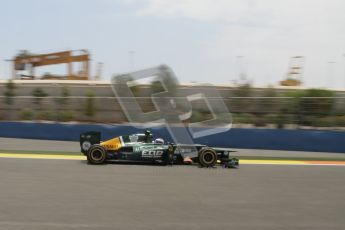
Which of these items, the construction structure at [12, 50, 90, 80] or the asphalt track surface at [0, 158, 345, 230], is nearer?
the asphalt track surface at [0, 158, 345, 230]

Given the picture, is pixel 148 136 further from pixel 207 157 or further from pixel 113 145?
pixel 207 157

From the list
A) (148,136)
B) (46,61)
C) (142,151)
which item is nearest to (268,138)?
(148,136)

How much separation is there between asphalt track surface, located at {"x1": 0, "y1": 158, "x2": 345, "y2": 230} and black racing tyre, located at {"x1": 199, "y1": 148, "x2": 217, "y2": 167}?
0.81 ft

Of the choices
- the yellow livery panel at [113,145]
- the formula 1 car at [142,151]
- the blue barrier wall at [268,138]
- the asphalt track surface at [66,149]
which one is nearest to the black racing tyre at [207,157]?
the formula 1 car at [142,151]

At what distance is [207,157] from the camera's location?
12398 mm

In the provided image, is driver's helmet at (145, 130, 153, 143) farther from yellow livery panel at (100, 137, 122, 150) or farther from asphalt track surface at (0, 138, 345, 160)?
asphalt track surface at (0, 138, 345, 160)

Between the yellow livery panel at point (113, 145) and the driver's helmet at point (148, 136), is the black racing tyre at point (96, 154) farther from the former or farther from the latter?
the driver's helmet at point (148, 136)

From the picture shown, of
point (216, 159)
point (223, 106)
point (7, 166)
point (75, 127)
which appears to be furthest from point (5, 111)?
point (216, 159)

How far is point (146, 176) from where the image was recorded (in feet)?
34.7

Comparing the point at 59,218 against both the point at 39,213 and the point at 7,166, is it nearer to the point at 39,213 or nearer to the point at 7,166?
the point at 39,213

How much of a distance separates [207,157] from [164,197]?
427 centimetres

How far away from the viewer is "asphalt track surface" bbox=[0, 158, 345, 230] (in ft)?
21.5

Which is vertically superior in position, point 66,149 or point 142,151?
point 142,151

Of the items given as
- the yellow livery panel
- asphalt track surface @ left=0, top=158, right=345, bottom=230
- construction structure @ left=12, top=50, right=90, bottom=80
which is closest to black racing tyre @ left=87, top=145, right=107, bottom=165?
the yellow livery panel
